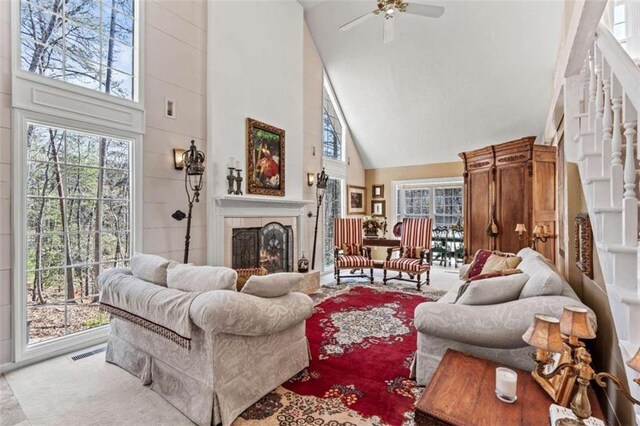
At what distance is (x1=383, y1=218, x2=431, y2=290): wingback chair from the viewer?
5219 mm

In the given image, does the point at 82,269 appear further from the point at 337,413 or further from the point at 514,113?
the point at 514,113

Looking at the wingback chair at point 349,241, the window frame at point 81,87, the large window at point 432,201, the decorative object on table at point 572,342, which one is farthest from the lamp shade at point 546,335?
the large window at point 432,201

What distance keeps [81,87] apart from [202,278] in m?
2.44

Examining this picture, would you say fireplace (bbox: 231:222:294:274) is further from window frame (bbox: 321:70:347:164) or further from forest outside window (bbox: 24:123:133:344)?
window frame (bbox: 321:70:347:164)

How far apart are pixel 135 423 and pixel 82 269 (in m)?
1.89

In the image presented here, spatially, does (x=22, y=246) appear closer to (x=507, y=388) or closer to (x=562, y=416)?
(x=507, y=388)

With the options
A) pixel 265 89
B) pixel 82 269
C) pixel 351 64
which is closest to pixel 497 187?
pixel 351 64

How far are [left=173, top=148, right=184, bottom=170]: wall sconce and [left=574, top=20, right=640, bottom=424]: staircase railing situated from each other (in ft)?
12.5

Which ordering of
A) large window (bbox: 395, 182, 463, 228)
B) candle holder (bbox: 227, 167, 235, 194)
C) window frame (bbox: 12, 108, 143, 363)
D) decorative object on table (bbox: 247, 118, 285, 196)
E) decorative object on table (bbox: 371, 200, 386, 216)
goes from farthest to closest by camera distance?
decorative object on table (bbox: 371, 200, 386, 216)
large window (bbox: 395, 182, 463, 228)
decorative object on table (bbox: 247, 118, 285, 196)
candle holder (bbox: 227, 167, 235, 194)
window frame (bbox: 12, 108, 143, 363)

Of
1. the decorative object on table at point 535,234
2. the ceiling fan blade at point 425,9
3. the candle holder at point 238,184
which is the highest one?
the ceiling fan blade at point 425,9

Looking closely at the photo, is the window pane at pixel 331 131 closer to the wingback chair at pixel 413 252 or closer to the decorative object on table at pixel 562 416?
the wingback chair at pixel 413 252

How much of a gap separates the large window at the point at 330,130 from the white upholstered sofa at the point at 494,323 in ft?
15.9

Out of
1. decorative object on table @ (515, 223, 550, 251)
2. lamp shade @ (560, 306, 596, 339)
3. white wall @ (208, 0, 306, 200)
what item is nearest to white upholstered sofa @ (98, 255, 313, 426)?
lamp shade @ (560, 306, 596, 339)

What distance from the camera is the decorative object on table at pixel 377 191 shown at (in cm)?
794
